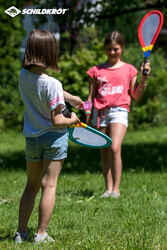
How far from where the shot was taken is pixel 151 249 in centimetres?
334

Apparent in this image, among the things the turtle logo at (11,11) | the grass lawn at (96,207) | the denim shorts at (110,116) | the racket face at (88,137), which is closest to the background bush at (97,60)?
the grass lawn at (96,207)

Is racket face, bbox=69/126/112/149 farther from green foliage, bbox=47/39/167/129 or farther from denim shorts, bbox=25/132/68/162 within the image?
green foliage, bbox=47/39/167/129

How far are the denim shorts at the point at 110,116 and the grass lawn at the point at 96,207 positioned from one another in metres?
0.76

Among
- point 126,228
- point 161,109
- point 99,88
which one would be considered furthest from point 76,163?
point 161,109

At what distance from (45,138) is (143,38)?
210cm

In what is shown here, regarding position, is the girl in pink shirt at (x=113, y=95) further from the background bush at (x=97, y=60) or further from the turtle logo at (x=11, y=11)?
the background bush at (x=97, y=60)

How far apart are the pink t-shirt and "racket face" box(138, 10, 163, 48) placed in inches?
13.2

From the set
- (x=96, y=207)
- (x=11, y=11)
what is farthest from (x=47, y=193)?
(x=11, y=11)

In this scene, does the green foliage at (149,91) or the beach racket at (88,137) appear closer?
the beach racket at (88,137)

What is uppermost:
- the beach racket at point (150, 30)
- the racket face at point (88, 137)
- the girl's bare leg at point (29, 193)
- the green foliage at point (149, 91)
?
the beach racket at point (150, 30)

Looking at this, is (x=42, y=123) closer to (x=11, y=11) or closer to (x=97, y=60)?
(x=11, y=11)

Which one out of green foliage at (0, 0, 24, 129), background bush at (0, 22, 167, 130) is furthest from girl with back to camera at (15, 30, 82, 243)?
green foliage at (0, 0, 24, 129)

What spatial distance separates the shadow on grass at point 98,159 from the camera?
7188mm

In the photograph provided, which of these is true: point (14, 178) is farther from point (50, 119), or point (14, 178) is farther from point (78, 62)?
point (78, 62)
